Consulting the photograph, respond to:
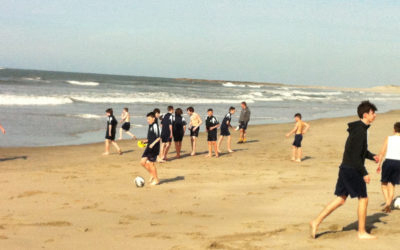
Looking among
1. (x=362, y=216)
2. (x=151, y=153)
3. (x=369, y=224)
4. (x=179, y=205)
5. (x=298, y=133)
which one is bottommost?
(x=179, y=205)

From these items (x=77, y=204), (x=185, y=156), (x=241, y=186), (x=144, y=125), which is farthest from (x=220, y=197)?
(x=144, y=125)

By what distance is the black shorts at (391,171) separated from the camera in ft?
24.6

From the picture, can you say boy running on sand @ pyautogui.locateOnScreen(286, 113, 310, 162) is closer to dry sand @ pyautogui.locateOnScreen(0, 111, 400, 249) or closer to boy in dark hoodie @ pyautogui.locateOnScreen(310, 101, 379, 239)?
dry sand @ pyautogui.locateOnScreen(0, 111, 400, 249)

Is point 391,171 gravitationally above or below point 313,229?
above

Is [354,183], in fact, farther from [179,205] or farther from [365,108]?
[179,205]

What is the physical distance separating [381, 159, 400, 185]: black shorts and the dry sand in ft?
1.68

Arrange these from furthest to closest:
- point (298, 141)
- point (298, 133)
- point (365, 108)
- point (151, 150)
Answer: point (298, 133), point (298, 141), point (151, 150), point (365, 108)

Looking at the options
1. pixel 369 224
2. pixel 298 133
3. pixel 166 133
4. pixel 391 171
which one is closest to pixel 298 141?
pixel 298 133

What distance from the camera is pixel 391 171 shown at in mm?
7574

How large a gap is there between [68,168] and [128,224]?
5771 mm

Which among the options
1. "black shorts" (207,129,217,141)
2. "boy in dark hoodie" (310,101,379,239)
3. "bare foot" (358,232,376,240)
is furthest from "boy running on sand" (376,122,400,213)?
"black shorts" (207,129,217,141)

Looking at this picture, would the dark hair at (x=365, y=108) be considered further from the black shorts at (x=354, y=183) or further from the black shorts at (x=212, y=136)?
the black shorts at (x=212, y=136)

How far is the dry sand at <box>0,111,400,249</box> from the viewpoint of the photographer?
6098mm

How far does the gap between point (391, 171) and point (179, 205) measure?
3560 millimetres
